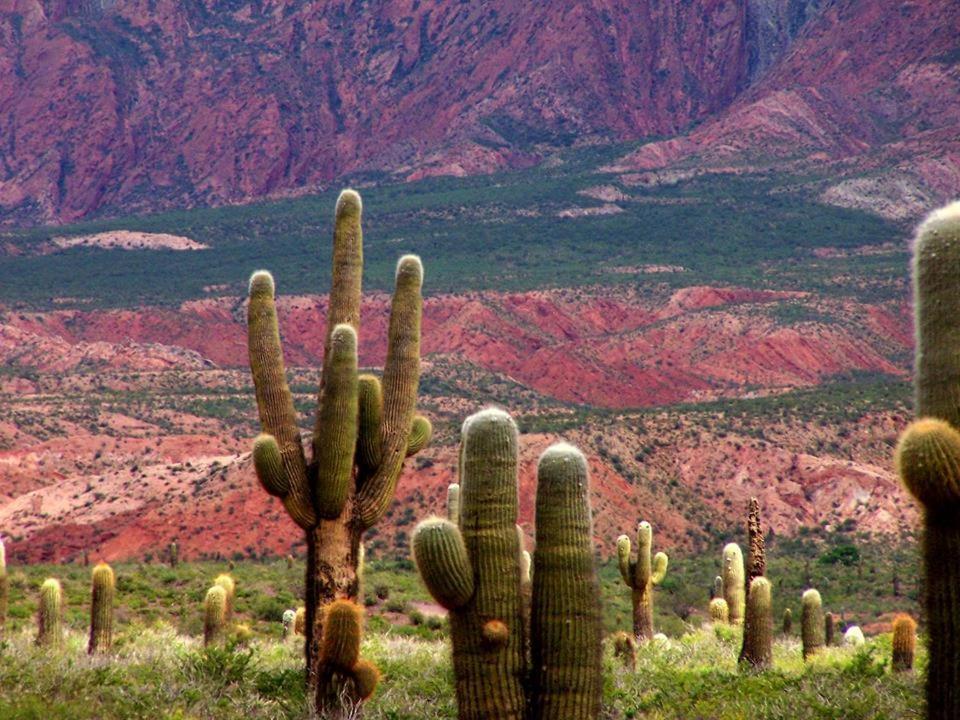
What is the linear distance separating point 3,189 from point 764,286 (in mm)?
85598

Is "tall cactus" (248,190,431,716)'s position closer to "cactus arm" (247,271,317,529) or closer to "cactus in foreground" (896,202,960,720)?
"cactus arm" (247,271,317,529)

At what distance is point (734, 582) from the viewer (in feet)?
70.3

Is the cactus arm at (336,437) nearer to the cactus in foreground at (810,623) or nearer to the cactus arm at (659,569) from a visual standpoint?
the cactus in foreground at (810,623)

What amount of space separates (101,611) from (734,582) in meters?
9.77

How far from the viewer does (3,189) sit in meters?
138

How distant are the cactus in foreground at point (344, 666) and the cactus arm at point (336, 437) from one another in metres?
1.83

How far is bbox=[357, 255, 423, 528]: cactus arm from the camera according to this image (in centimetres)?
1368

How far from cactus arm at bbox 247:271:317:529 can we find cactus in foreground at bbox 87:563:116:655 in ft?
12.6

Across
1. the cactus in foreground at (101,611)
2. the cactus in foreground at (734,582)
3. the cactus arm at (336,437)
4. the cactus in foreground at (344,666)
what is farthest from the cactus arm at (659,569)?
the cactus in foreground at (344,666)

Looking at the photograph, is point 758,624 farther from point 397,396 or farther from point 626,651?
point 397,396

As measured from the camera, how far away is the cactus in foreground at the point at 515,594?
8.92 metres

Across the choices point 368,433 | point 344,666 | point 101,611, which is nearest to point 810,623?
point 368,433

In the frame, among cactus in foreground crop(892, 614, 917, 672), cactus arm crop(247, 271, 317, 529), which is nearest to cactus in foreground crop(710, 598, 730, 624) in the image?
cactus in foreground crop(892, 614, 917, 672)

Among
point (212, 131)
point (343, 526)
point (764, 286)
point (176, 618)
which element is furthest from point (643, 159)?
point (343, 526)
